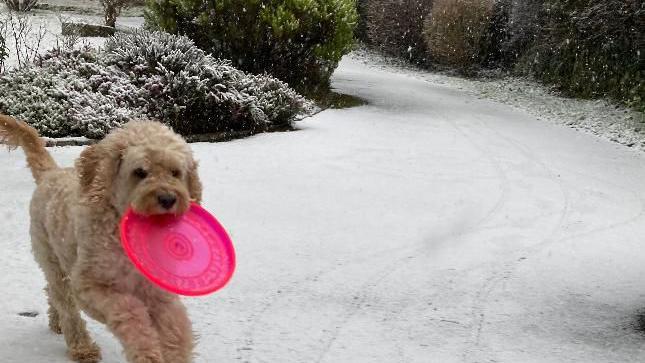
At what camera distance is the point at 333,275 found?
5559 mm

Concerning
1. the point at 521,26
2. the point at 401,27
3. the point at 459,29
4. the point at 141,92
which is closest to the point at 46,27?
the point at 141,92

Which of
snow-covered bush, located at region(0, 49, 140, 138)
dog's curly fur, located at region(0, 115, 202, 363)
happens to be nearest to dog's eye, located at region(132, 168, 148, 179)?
dog's curly fur, located at region(0, 115, 202, 363)

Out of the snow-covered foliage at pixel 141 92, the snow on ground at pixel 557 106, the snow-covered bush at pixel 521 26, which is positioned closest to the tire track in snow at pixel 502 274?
the snow-covered foliage at pixel 141 92

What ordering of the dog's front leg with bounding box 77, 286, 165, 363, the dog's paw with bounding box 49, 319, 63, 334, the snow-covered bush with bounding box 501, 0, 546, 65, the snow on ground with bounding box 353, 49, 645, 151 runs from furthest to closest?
1. the snow-covered bush with bounding box 501, 0, 546, 65
2. the snow on ground with bounding box 353, 49, 645, 151
3. the dog's paw with bounding box 49, 319, 63, 334
4. the dog's front leg with bounding box 77, 286, 165, 363

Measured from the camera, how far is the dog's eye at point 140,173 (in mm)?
2961

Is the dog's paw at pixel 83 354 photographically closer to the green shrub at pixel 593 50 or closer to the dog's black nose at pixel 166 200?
the dog's black nose at pixel 166 200

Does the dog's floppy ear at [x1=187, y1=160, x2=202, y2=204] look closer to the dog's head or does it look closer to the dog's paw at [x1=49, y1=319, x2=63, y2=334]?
the dog's head

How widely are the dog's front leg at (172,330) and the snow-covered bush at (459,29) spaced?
20.4 m

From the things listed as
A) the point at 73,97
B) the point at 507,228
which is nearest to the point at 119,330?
the point at 507,228

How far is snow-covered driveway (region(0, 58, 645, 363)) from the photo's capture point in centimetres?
439

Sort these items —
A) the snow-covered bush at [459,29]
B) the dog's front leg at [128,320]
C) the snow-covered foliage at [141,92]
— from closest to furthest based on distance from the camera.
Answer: the dog's front leg at [128,320] → the snow-covered foliage at [141,92] → the snow-covered bush at [459,29]

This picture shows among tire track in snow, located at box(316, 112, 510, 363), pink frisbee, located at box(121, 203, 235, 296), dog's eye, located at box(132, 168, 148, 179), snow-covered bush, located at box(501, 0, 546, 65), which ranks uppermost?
snow-covered bush, located at box(501, 0, 546, 65)

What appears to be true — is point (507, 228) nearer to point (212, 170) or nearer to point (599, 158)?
point (212, 170)

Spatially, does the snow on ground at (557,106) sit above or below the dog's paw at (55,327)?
above
